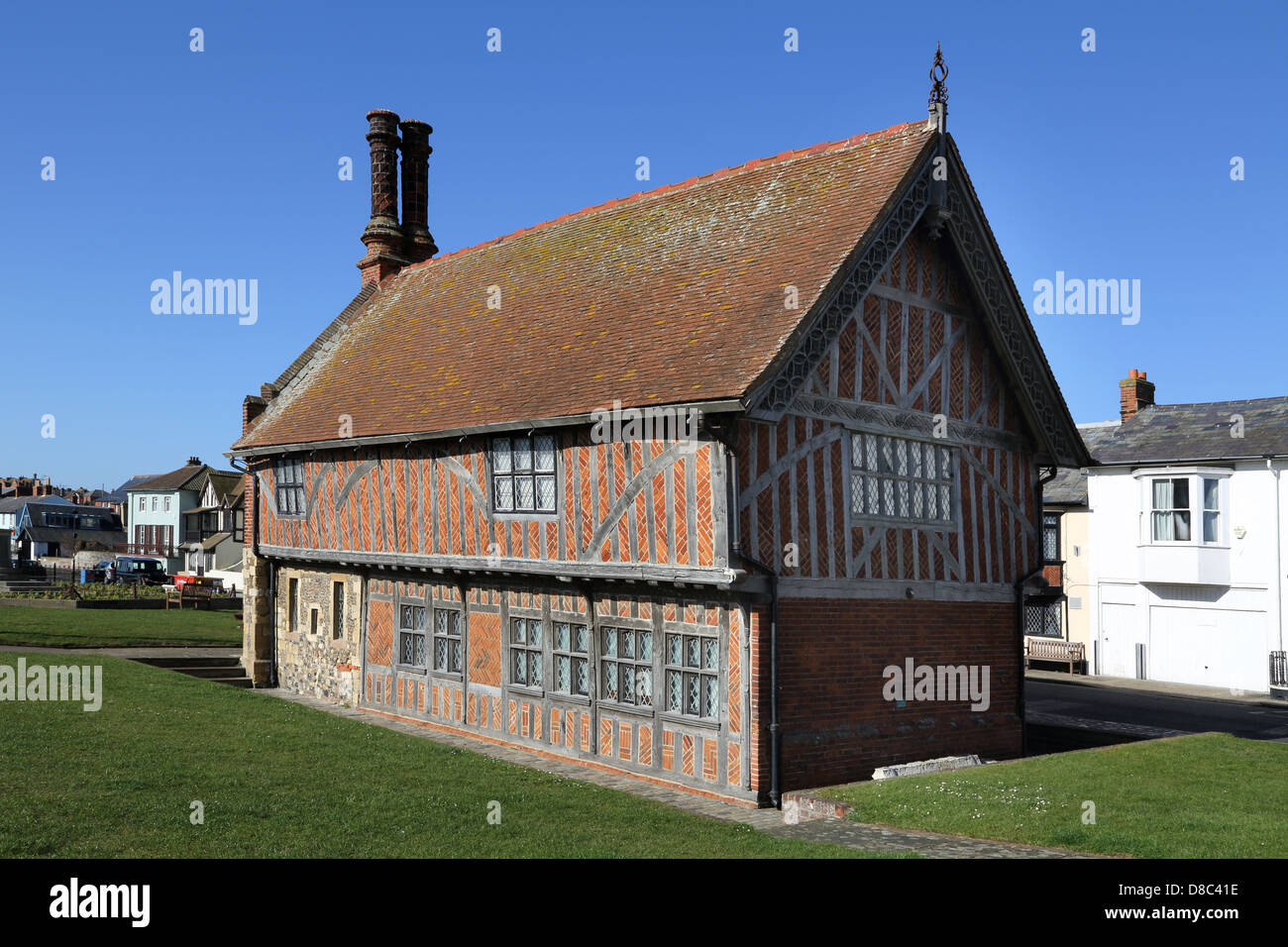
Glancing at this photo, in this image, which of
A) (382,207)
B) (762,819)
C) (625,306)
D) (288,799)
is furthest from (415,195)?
(762,819)

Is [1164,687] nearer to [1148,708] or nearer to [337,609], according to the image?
[1148,708]

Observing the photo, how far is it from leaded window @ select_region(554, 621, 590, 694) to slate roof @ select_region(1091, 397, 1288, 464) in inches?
856

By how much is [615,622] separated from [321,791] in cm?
465

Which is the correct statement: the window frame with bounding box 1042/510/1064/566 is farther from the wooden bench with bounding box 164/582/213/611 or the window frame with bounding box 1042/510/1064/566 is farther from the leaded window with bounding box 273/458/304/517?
the wooden bench with bounding box 164/582/213/611

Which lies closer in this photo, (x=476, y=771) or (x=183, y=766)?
(x=183, y=766)

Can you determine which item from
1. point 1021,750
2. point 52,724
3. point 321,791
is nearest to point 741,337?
point 321,791

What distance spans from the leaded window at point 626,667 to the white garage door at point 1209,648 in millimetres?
21437

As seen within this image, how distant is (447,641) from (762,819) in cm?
773

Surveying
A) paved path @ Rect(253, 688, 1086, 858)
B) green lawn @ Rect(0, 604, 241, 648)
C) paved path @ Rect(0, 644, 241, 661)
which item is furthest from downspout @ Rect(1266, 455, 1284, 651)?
green lawn @ Rect(0, 604, 241, 648)

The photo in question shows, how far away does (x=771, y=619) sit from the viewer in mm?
13398

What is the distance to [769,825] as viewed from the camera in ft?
39.3

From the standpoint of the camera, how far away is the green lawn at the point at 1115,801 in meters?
9.96

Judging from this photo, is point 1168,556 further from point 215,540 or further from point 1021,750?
point 215,540

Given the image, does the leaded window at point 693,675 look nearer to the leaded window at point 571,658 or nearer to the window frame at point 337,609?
the leaded window at point 571,658
